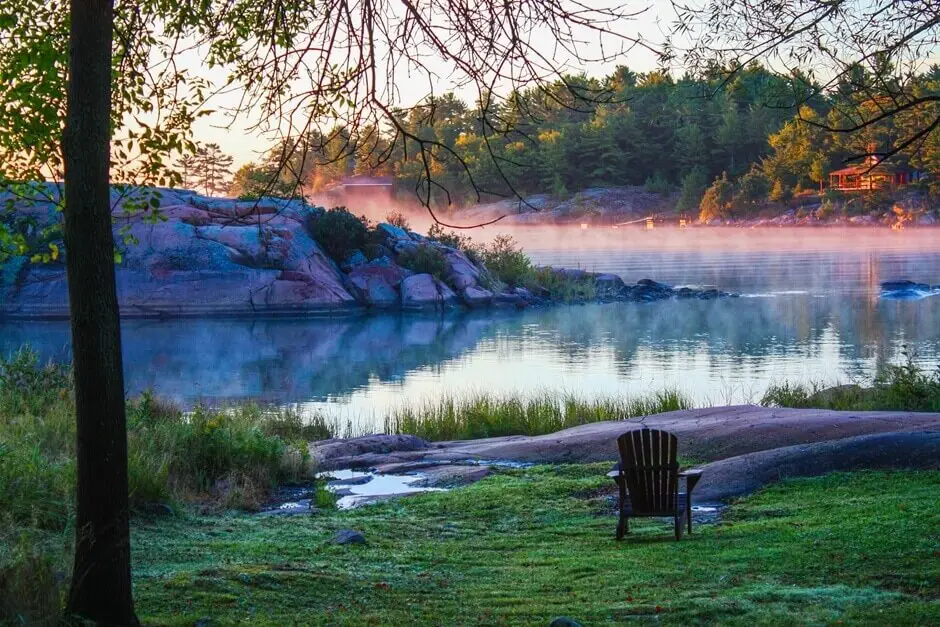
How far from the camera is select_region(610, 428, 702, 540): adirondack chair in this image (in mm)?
8789

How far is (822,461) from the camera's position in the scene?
436 inches

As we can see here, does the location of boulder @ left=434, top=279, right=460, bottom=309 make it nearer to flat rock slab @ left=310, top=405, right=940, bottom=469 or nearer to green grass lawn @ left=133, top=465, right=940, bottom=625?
flat rock slab @ left=310, top=405, right=940, bottom=469

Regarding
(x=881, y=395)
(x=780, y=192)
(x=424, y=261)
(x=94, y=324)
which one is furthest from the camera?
(x=780, y=192)

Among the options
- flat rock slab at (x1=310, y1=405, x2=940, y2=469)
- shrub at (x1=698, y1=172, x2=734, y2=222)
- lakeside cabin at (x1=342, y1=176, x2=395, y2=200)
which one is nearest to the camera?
flat rock slab at (x1=310, y1=405, x2=940, y2=469)

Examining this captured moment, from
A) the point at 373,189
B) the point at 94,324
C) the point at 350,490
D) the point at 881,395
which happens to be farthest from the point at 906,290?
the point at 373,189

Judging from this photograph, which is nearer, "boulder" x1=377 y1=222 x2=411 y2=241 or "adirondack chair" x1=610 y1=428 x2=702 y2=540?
"adirondack chair" x1=610 y1=428 x2=702 y2=540

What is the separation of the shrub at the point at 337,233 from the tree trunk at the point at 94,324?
117 ft

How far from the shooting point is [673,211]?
95125 millimetres

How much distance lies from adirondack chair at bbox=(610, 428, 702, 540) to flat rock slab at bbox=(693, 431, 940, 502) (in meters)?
1.87

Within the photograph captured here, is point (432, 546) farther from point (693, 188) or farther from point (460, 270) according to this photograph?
point (693, 188)

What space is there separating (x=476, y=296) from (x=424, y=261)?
2.55m

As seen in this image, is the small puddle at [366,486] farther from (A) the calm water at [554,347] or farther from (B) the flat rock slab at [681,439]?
(A) the calm water at [554,347]

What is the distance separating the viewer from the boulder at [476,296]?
40.6 meters

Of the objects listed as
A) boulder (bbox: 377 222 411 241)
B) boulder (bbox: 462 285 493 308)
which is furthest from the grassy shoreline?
boulder (bbox: 377 222 411 241)
